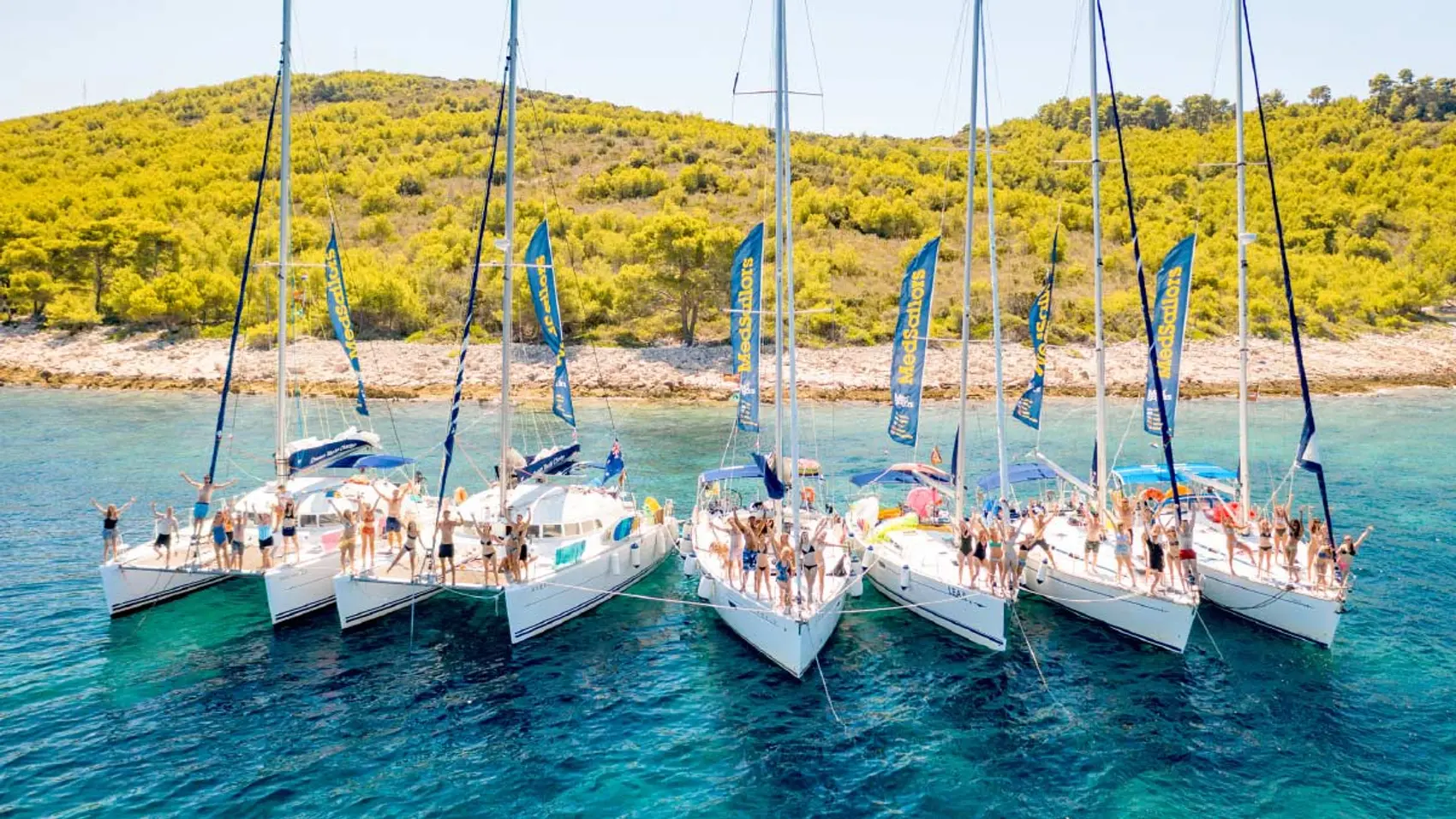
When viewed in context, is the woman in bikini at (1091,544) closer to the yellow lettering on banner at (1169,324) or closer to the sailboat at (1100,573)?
the sailboat at (1100,573)

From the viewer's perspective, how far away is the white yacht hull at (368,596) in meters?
20.7

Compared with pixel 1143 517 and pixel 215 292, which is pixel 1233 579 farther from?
pixel 215 292

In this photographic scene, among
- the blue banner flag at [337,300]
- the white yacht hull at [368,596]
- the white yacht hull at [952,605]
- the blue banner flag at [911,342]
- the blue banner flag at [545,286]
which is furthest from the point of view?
the blue banner flag at [337,300]

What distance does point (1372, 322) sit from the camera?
7700 cm

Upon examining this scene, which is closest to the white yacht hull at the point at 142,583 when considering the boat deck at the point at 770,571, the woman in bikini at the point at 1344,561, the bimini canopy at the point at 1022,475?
the boat deck at the point at 770,571

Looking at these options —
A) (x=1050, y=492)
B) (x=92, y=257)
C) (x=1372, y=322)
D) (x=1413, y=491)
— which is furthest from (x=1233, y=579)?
(x=92, y=257)

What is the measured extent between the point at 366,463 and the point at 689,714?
1364cm

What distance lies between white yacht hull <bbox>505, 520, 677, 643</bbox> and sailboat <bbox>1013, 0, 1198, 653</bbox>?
9.53m

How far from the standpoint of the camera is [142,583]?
22000mm

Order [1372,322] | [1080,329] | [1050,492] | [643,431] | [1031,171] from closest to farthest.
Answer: [1050,492] < [643,431] < [1080,329] < [1372,322] < [1031,171]

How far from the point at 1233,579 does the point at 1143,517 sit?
2.98 metres

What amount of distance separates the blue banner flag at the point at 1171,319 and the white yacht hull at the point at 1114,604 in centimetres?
500

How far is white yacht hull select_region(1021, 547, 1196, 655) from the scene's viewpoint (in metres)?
19.5

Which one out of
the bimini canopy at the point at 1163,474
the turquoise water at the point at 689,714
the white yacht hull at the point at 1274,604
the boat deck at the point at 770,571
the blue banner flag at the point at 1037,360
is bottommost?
the turquoise water at the point at 689,714
